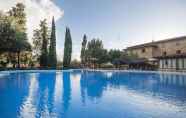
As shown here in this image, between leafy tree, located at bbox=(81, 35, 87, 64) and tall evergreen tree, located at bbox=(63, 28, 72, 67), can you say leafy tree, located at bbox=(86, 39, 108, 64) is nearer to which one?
leafy tree, located at bbox=(81, 35, 87, 64)

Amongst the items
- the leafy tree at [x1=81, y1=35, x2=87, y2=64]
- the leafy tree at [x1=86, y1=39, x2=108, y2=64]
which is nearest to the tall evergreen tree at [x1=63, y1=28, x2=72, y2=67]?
the leafy tree at [x1=86, y1=39, x2=108, y2=64]

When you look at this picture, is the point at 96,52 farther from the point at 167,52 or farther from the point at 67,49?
the point at 167,52

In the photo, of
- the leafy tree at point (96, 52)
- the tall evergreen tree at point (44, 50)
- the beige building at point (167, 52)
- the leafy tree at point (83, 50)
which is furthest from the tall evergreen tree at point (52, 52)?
the beige building at point (167, 52)

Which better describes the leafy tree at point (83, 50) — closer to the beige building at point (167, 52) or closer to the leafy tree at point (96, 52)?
the leafy tree at point (96, 52)

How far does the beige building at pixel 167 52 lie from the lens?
31611 millimetres

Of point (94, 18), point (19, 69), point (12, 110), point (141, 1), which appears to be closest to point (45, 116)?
point (12, 110)

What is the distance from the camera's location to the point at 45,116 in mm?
7367

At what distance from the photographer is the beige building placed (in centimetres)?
3161

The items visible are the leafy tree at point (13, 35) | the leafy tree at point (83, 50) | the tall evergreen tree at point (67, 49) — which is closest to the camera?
the leafy tree at point (13, 35)

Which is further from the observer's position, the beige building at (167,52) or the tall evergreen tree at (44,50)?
the tall evergreen tree at (44,50)

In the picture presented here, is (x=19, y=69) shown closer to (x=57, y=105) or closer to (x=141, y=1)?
(x=141, y=1)

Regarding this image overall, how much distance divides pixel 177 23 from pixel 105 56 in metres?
19.3

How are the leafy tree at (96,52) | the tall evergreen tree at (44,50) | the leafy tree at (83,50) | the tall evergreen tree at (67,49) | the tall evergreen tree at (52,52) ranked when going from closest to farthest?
the tall evergreen tree at (44,50) → the tall evergreen tree at (52,52) → the tall evergreen tree at (67,49) → the leafy tree at (96,52) → the leafy tree at (83,50)

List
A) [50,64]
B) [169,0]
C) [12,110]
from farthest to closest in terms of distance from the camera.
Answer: [50,64], [169,0], [12,110]
